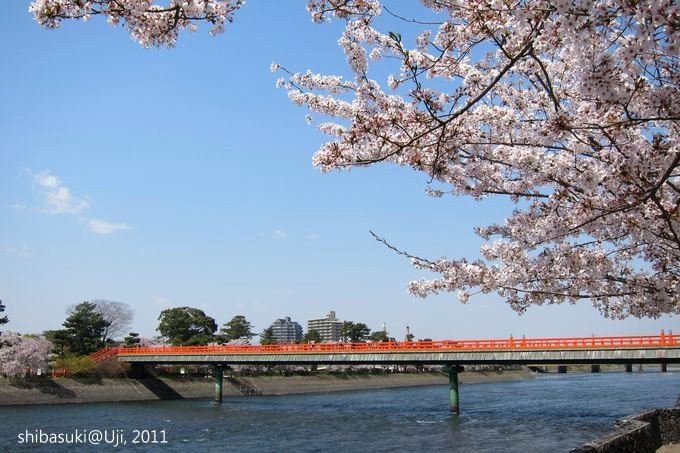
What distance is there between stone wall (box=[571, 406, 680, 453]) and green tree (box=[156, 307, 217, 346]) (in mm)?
72087

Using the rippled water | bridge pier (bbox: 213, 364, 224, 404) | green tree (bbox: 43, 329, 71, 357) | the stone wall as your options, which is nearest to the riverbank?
the rippled water

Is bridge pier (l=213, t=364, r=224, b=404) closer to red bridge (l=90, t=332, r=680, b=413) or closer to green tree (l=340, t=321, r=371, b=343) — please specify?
red bridge (l=90, t=332, r=680, b=413)

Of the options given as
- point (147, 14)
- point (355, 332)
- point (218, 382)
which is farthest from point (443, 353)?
point (355, 332)

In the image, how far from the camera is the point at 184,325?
282ft

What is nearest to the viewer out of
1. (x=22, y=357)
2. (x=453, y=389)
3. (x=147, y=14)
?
(x=147, y=14)

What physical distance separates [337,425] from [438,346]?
12.5 metres

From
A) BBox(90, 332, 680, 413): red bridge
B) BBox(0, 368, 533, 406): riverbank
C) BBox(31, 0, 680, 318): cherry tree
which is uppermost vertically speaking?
BBox(31, 0, 680, 318): cherry tree

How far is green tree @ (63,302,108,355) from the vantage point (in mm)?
67812

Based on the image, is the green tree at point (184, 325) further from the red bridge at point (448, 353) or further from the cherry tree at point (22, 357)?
the cherry tree at point (22, 357)

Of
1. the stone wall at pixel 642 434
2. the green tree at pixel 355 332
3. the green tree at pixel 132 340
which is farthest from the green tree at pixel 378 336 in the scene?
the stone wall at pixel 642 434

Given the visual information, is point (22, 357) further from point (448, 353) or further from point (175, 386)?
point (448, 353)

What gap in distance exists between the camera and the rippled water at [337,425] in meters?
26.4

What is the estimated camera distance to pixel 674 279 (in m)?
8.83

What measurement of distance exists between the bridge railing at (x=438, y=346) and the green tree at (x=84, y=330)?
7471 mm
